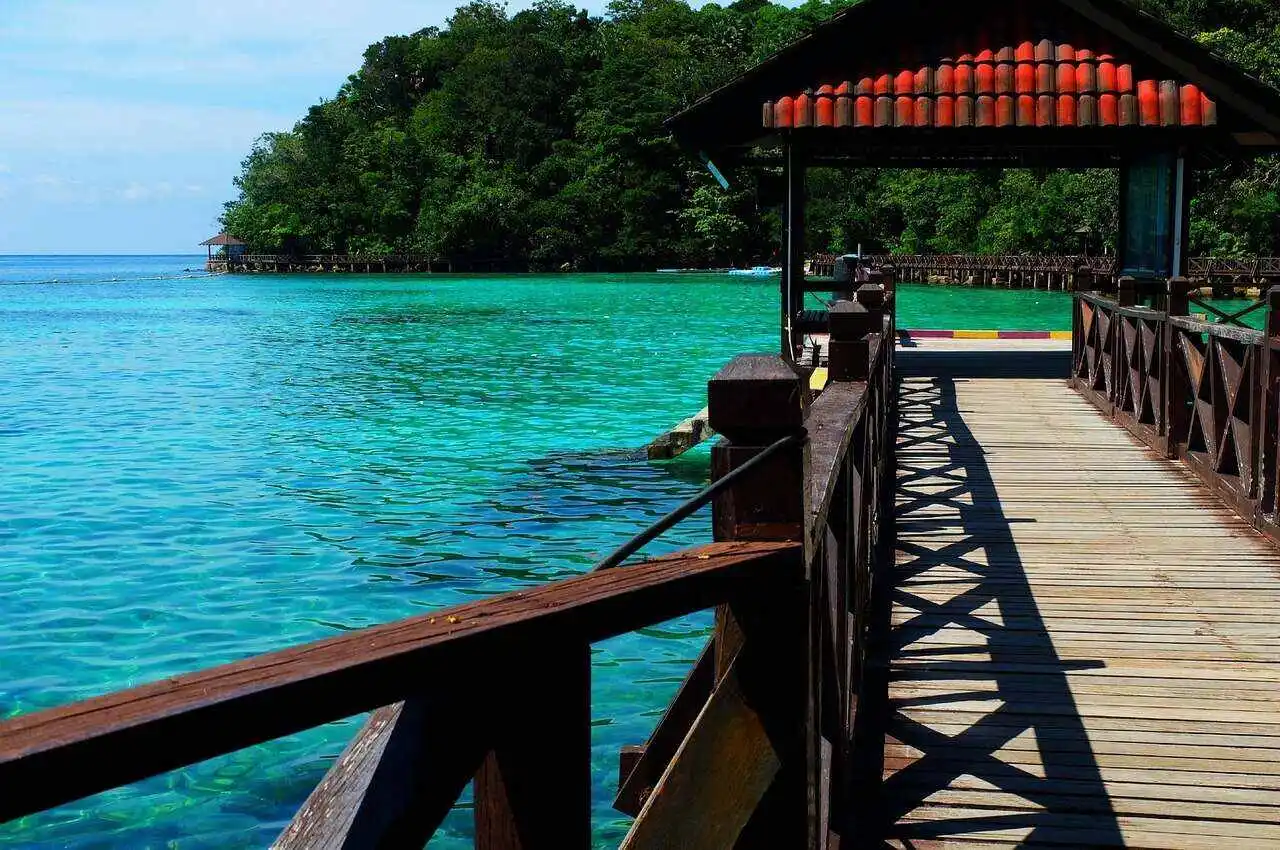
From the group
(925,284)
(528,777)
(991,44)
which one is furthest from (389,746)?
(925,284)

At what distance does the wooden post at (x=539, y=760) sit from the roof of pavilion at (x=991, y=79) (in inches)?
460

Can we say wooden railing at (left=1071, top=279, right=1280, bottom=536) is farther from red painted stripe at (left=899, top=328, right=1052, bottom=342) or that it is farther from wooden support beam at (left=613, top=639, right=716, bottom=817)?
red painted stripe at (left=899, top=328, right=1052, bottom=342)

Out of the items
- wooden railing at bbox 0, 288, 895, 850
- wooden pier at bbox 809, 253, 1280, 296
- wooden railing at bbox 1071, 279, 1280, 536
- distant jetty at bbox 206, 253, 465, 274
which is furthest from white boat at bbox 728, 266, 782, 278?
wooden railing at bbox 0, 288, 895, 850

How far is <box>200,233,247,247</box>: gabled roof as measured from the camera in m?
117

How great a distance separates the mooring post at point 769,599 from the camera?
7.04 ft

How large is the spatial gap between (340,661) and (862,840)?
2743 millimetres

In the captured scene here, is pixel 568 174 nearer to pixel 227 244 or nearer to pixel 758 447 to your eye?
pixel 227 244

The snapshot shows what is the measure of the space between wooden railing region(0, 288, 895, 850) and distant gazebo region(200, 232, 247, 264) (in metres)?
120

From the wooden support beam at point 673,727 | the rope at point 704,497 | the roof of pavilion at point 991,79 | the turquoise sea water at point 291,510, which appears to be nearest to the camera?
the rope at point 704,497

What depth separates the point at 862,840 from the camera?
3742 mm

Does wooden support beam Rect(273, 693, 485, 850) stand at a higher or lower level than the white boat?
higher

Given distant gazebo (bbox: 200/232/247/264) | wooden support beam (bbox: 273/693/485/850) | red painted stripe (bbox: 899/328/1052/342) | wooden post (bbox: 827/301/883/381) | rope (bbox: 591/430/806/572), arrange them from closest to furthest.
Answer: wooden support beam (bbox: 273/693/485/850)
rope (bbox: 591/430/806/572)
wooden post (bbox: 827/301/883/381)
red painted stripe (bbox: 899/328/1052/342)
distant gazebo (bbox: 200/232/247/264)

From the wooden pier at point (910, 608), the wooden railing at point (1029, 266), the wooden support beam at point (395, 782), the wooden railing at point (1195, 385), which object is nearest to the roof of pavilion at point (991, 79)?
the wooden pier at point (910, 608)

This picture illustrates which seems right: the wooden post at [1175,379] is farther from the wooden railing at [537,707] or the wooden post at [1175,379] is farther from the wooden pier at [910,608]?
the wooden railing at [537,707]
